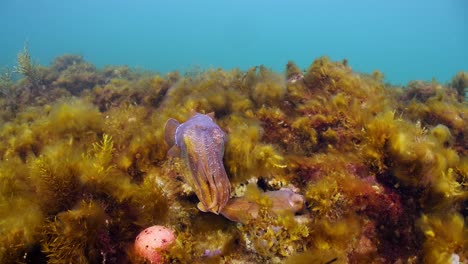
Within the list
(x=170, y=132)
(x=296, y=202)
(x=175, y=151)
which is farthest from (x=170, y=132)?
(x=296, y=202)

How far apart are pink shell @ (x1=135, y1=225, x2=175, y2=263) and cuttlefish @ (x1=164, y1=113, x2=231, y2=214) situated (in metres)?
0.43

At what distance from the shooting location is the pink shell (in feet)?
8.61

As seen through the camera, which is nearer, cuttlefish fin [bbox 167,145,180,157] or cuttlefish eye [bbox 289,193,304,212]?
cuttlefish eye [bbox 289,193,304,212]

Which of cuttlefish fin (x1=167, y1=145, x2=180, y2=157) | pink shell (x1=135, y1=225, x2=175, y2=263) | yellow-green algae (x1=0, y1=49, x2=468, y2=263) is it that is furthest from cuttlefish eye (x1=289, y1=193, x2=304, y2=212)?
cuttlefish fin (x1=167, y1=145, x2=180, y2=157)

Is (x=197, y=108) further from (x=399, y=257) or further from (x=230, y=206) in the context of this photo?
(x=399, y=257)

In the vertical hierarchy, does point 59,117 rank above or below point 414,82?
below

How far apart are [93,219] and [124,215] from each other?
1.24 ft

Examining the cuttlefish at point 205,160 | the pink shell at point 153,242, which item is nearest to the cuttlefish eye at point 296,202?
the cuttlefish at point 205,160

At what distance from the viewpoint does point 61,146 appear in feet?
11.4

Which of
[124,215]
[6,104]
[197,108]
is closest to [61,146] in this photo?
[124,215]

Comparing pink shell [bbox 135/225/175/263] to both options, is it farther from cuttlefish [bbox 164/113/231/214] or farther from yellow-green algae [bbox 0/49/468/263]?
cuttlefish [bbox 164/113/231/214]

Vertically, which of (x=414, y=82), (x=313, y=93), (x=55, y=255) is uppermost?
(x=414, y=82)

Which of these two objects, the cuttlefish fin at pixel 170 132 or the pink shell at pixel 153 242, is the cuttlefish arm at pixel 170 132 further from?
the pink shell at pixel 153 242

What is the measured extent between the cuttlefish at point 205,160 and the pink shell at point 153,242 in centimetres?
43
